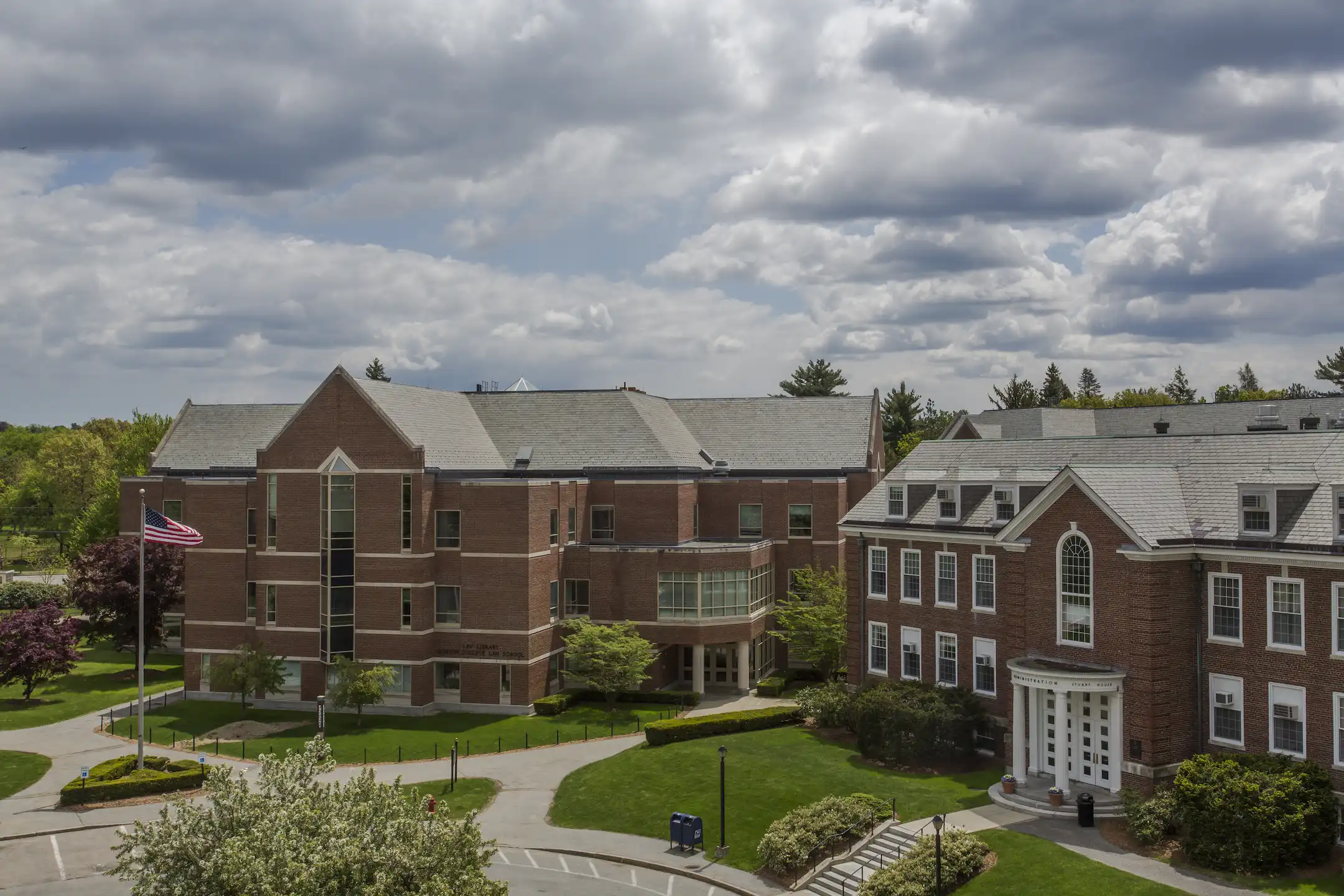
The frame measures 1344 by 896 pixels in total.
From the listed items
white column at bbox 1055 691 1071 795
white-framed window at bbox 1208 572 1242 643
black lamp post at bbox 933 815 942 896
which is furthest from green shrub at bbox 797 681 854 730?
white-framed window at bbox 1208 572 1242 643

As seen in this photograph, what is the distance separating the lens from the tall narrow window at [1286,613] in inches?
1261

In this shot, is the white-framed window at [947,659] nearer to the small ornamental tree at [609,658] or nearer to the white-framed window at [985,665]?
the white-framed window at [985,665]

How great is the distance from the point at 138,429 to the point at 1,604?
19019mm

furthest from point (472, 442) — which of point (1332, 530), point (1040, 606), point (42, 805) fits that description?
point (1332, 530)

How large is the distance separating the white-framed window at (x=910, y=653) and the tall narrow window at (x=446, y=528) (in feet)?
73.0

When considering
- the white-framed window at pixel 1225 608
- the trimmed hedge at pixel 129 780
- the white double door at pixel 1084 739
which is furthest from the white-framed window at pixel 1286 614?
the trimmed hedge at pixel 129 780

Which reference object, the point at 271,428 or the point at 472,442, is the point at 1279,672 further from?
the point at 271,428

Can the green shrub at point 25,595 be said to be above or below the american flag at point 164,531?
below

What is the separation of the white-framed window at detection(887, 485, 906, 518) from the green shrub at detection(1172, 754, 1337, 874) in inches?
697

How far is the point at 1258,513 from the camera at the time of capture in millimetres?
33719

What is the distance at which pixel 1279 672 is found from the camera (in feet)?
106

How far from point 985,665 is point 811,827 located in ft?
39.0

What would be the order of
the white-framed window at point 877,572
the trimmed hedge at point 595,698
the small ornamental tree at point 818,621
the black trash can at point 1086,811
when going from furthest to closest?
1. the small ornamental tree at point 818,621
2. the trimmed hedge at point 595,698
3. the white-framed window at point 877,572
4. the black trash can at point 1086,811

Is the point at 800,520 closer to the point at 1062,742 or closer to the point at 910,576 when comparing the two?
the point at 910,576
